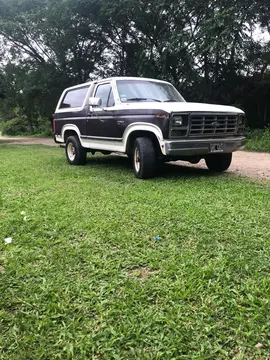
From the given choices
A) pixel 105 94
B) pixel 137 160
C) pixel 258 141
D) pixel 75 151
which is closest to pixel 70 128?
pixel 75 151

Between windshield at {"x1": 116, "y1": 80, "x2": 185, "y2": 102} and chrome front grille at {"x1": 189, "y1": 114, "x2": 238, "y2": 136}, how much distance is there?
4.22ft

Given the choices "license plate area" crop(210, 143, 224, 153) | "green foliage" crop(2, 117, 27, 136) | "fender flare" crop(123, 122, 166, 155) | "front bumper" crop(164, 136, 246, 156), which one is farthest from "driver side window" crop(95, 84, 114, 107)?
"green foliage" crop(2, 117, 27, 136)

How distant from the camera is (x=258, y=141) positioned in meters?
12.8

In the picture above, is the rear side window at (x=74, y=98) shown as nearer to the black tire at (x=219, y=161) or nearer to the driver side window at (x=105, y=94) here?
the driver side window at (x=105, y=94)

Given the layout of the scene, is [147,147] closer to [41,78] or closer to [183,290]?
[183,290]

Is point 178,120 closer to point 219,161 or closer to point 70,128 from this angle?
point 219,161

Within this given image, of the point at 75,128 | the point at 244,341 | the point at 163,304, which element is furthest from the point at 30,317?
the point at 75,128

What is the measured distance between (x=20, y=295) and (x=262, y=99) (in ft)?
55.7

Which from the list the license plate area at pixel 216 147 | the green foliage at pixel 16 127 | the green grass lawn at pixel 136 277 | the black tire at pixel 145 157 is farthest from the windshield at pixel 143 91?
the green foliage at pixel 16 127

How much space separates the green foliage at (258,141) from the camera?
39.3 feet

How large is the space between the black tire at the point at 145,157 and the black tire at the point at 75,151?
236 cm

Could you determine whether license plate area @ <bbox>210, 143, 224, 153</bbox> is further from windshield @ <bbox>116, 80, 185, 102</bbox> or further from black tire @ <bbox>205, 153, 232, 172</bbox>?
windshield @ <bbox>116, 80, 185, 102</bbox>

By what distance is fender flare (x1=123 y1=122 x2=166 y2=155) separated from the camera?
205 inches

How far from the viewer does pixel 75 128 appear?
302 inches
